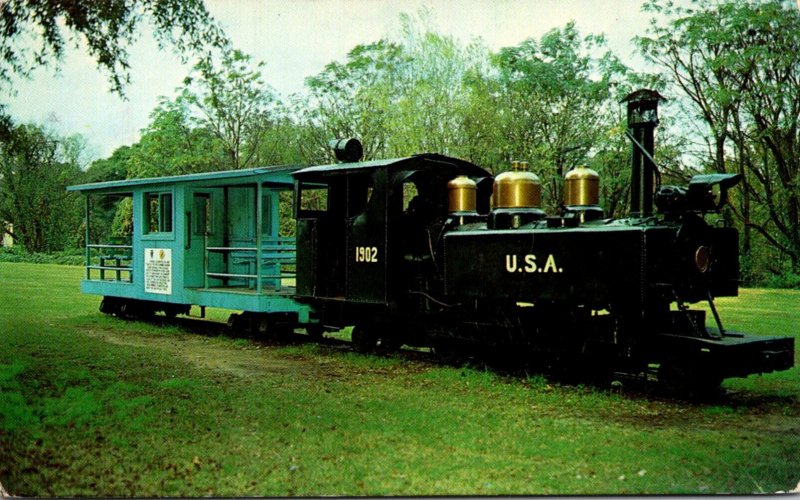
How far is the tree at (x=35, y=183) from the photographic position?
6.93m

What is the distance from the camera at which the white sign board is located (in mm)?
11531

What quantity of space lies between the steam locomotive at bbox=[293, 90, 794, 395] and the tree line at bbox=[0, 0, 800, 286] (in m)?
0.75

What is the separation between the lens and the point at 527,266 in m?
7.13

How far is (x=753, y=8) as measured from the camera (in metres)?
8.42

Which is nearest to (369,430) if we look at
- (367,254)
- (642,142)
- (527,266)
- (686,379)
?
(527,266)

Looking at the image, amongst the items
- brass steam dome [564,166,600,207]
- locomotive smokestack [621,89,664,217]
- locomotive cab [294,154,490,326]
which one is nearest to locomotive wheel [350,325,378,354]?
locomotive cab [294,154,490,326]

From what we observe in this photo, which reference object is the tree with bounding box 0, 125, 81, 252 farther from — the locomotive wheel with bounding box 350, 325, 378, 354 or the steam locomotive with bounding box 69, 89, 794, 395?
the locomotive wheel with bounding box 350, 325, 378, 354

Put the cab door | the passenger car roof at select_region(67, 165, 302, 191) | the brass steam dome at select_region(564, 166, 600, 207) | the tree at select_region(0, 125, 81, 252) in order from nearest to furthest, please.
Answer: the tree at select_region(0, 125, 81, 252) < the brass steam dome at select_region(564, 166, 600, 207) < the passenger car roof at select_region(67, 165, 302, 191) < the cab door

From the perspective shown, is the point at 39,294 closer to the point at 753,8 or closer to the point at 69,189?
the point at 69,189

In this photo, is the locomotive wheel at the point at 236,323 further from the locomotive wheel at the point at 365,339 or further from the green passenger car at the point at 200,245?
the locomotive wheel at the point at 365,339

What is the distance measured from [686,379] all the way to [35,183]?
709cm

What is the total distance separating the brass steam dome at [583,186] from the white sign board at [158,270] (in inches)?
267

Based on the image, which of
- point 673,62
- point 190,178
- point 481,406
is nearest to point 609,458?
point 481,406

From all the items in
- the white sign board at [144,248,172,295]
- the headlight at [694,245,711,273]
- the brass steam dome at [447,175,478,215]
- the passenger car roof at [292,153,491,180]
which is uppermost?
the passenger car roof at [292,153,491,180]
